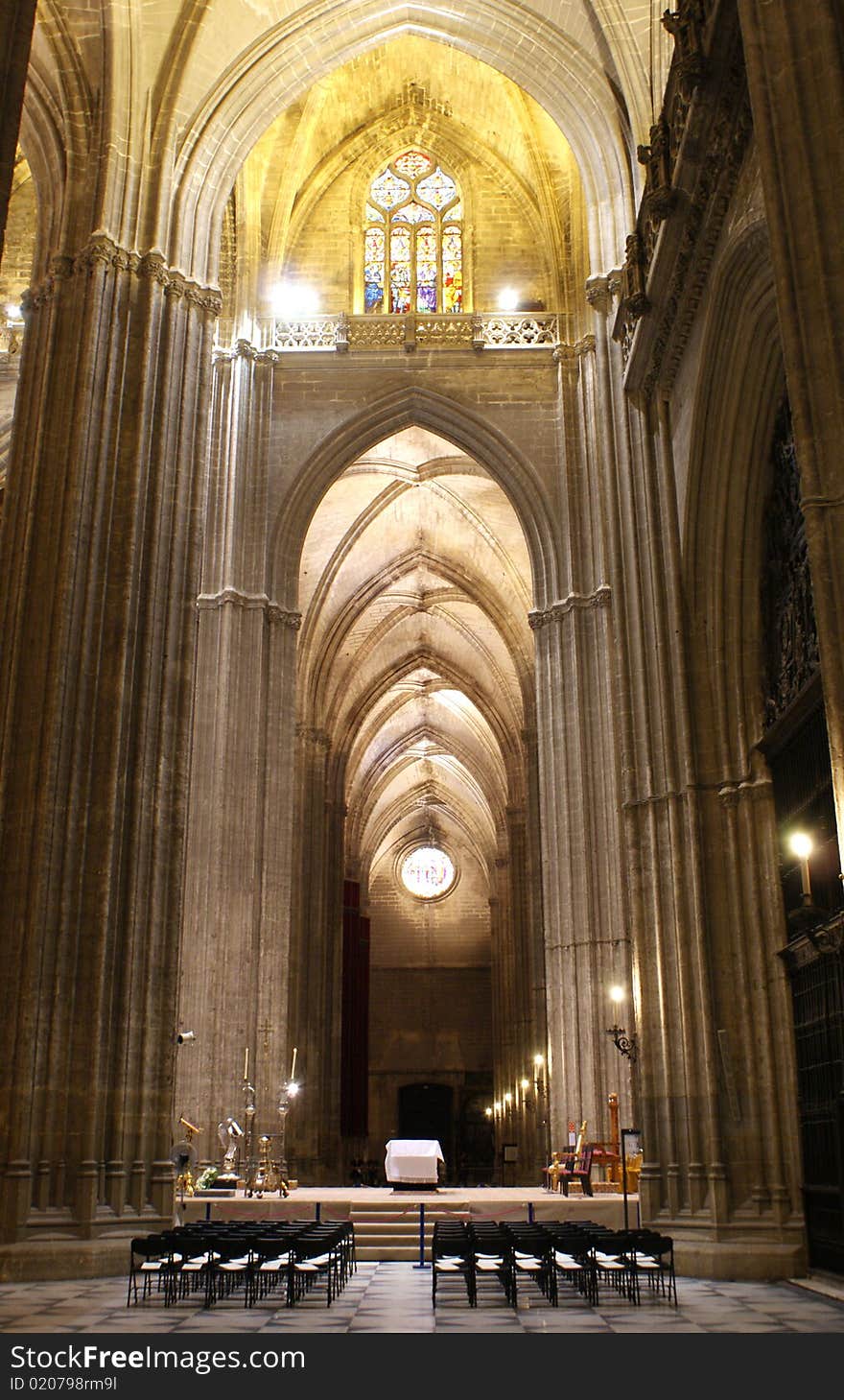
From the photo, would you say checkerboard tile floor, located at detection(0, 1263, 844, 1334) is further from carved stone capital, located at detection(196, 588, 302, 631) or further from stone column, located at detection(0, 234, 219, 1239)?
carved stone capital, located at detection(196, 588, 302, 631)

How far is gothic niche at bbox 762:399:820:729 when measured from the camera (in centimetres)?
1139

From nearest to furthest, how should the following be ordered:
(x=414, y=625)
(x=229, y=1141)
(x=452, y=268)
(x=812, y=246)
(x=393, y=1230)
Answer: (x=812, y=246) → (x=393, y=1230) → (x=229, y=1141) → (x=452, y=268) → (x=414, y=625)

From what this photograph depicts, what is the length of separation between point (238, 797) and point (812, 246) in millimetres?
15009

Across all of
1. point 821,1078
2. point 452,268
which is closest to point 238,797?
point 452,268

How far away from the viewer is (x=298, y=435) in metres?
23.8

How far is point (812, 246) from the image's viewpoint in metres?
8.07

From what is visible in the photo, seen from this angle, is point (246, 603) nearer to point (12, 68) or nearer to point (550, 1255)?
point (12, 68)

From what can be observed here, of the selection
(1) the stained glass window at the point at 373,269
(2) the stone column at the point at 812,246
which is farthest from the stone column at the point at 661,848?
(1) the stained glass window at the point at 373,269

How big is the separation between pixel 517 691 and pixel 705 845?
2206cm

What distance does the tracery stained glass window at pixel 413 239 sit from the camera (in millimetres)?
25672

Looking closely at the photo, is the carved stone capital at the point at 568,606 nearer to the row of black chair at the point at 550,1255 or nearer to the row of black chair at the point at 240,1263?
the row of black chair at the point at 240,1263

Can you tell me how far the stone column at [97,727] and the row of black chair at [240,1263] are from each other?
1.61 meters

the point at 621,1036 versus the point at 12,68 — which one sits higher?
the point at 12,68
